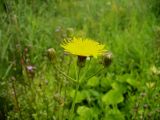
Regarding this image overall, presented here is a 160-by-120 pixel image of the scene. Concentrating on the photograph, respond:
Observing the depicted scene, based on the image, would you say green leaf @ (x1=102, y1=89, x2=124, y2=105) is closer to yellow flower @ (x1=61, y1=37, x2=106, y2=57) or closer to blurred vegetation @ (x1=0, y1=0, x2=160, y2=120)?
blurred vegetation @ (x1=0, y1=0, x2=160, y2=120)

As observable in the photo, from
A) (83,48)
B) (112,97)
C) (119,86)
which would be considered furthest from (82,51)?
(119,86)

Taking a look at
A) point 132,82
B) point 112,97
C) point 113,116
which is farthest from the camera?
point 132,82

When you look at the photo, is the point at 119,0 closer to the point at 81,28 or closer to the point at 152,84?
the point at 81,28

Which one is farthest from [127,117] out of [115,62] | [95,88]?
[115,62]

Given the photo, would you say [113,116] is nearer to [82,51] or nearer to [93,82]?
[93,82]

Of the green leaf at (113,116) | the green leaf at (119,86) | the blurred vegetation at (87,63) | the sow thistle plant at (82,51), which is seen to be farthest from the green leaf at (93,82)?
the sow thistle plant at (82,51)

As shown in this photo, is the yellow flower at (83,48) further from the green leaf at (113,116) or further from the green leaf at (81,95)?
the green leaf at (81,95)

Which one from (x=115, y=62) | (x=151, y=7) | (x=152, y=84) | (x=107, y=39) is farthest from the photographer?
(x=151, y=7)
